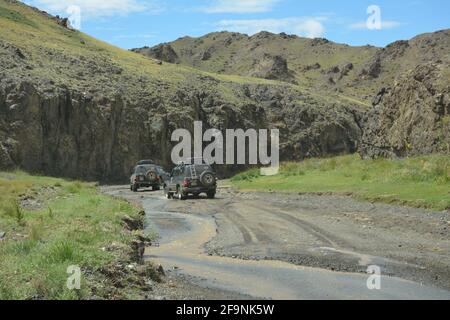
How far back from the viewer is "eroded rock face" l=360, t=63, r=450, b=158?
105 feet

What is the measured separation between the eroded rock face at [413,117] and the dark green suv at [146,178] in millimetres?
14822

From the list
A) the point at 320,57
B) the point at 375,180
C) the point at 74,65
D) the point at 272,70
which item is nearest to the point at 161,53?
the point at 272,70

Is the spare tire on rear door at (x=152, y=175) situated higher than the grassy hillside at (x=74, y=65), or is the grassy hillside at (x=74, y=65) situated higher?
the grassy hillside at (x=74, y=65)

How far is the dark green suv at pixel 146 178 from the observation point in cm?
4259

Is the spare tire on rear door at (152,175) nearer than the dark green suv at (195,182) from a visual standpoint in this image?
No

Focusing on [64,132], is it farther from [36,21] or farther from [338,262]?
[338,262]

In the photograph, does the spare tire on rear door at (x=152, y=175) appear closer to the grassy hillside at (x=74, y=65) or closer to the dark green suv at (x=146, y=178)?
the dark green suv at (x=146, y=178)

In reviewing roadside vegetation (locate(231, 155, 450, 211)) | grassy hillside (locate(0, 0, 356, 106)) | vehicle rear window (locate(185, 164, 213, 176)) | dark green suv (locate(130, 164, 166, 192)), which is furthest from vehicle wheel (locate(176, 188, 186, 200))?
grassy hillside (locate(0, 0, 356, 106))

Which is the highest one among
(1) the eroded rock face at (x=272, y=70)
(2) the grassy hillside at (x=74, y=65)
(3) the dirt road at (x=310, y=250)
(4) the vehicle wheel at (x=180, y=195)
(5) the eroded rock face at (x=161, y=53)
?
(5) the eroded rock face at (x=161, y=53)

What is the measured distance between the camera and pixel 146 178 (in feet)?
141

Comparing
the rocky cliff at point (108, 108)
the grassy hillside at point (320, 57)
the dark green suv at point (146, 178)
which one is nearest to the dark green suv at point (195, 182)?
the dark green suv at point (146, 178)

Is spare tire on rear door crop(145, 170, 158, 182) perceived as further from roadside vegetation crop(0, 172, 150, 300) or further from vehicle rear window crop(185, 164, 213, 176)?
roadside vegetation crop(0, 172, 150, 300)
